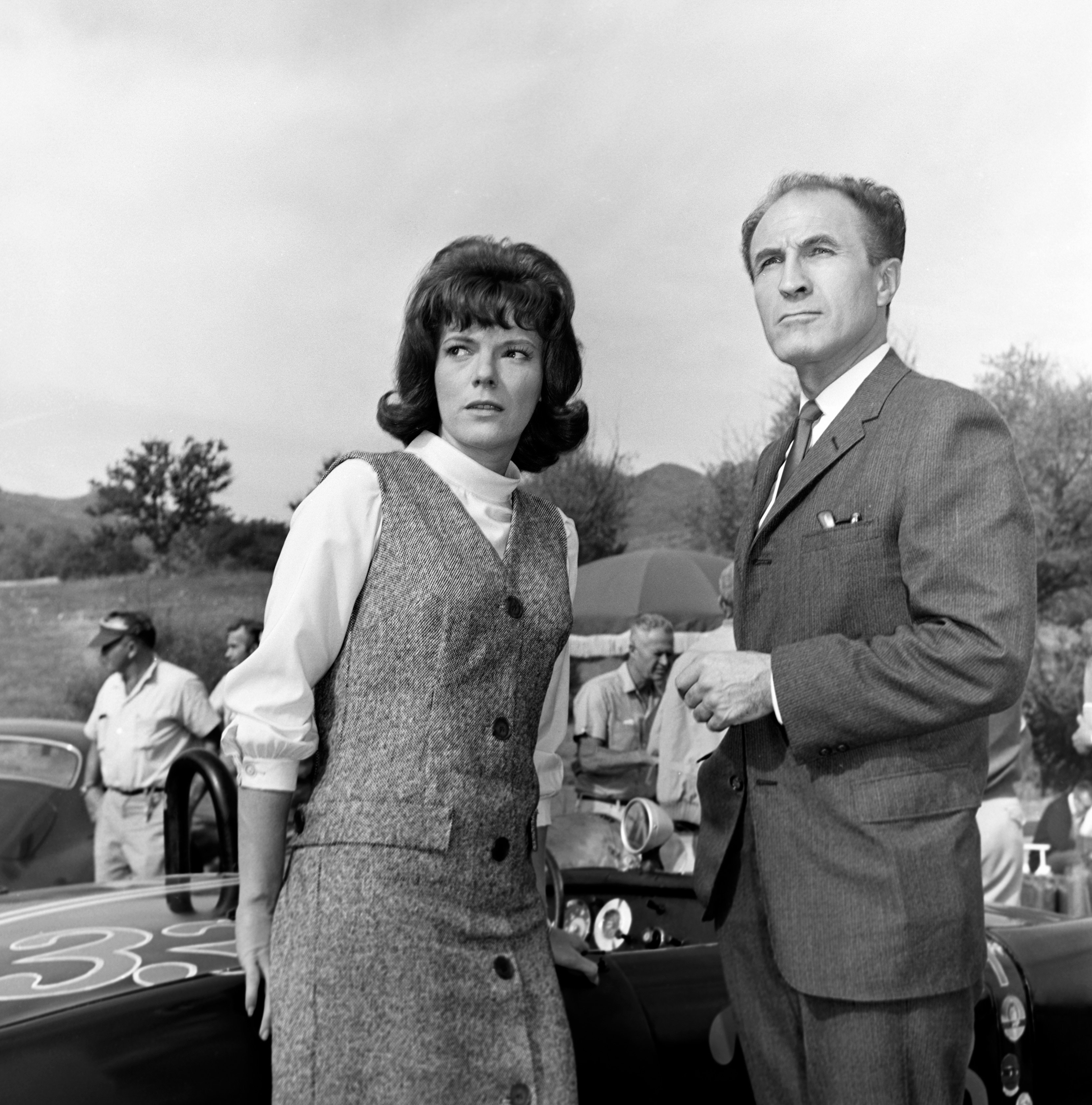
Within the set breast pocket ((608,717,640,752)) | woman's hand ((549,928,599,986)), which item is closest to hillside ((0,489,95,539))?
breast pocket ((608,717,640,752))

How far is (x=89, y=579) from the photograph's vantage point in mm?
8484

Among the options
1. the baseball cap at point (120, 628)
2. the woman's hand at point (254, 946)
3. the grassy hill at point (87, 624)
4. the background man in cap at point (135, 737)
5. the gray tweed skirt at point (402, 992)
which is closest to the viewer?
the gray tweed skirt at point (402, 992)

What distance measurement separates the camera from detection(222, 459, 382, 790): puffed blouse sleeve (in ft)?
4.71

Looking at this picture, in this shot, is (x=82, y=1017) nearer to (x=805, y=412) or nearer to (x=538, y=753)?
(x=538, y=753)

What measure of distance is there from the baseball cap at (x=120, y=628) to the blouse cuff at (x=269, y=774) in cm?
487

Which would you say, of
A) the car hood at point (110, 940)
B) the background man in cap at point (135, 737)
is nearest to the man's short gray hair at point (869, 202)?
the car hood at point (110, 940)

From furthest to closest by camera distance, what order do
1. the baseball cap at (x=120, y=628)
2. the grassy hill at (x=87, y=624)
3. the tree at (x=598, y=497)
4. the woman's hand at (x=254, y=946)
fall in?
1. the tree at (x=598, y=497)
2. the grassy hill at (x=87, y=624)
3. the baseball cap at (x=120, y=628)
4. the woman's hand at (x=254, y=946)

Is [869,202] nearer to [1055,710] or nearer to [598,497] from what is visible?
[598,497]

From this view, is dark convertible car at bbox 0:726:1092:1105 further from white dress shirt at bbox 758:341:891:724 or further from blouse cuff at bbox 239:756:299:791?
white dress shirt at bbox 758:341:891:724

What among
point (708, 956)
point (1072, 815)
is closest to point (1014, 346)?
point (1072, 815)

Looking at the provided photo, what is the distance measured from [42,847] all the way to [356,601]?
4065mm

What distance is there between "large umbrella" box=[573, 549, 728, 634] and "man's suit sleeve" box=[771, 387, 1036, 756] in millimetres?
7533

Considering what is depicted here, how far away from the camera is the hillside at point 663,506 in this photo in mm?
11875

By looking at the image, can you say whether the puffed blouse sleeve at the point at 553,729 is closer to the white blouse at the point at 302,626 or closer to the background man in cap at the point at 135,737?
the white blouse at the point at 302,626
